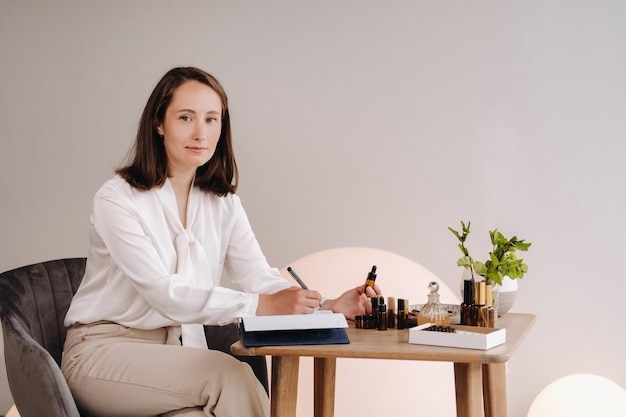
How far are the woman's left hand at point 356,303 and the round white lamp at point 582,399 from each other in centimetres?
103

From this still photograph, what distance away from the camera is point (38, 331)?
1998 millimetres

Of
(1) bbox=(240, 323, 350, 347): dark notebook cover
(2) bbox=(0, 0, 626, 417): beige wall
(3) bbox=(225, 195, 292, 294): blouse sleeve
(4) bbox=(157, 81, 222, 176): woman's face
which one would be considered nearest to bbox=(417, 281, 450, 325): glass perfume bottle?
(1) bbox=(240, 323, 350, 347): dark notebook cover

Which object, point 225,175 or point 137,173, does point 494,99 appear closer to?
point 225,175

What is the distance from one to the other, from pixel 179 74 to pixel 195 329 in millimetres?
643

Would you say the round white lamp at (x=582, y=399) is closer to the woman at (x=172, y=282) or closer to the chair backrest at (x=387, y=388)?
the chair backrest at (x=387, y=388)

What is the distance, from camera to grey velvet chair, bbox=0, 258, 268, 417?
162 centimetres

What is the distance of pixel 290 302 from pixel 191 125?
1.75ft

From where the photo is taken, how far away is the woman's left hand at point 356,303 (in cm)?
190

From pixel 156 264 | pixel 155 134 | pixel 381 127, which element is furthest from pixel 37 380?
pixel 381 127

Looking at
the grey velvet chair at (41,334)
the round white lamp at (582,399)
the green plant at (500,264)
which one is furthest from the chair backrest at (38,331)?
the round white lamp at (582,399)

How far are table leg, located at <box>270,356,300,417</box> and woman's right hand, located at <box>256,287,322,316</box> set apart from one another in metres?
0.16

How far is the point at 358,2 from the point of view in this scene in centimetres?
316

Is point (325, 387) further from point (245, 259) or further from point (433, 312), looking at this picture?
point (433, 312)

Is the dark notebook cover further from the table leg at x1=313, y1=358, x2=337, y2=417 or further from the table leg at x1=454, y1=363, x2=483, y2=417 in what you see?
the table leg at x1=313, y1=358, x2=337, y2=417
